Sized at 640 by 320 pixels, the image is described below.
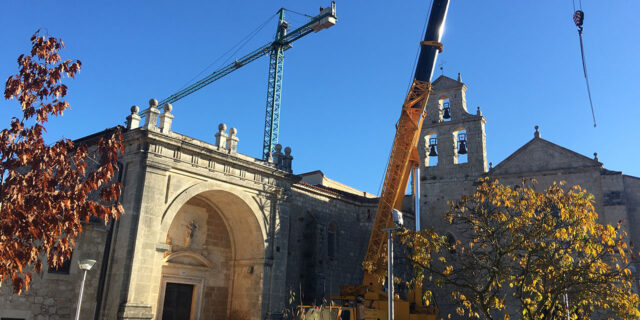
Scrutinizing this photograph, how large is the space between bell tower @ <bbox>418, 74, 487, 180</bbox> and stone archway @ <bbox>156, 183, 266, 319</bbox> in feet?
43.0

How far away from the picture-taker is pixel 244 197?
21562 mm

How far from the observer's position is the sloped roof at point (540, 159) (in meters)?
27.5

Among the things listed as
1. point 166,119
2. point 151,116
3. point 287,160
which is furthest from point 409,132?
point 151,116

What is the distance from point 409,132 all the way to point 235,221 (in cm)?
896

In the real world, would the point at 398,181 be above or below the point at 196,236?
above

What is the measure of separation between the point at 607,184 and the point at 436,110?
1032 centimetres

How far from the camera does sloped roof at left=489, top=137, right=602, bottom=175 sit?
27.5 metres

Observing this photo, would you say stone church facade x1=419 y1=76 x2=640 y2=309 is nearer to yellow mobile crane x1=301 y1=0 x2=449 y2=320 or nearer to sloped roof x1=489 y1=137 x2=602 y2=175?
sloped roof x1=489 y1=137 x2=602 y2=175

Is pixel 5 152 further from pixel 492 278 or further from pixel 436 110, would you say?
pixel 436 110

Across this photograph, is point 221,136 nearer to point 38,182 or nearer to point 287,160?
point 287,160

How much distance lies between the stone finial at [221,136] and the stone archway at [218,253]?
5.86ft

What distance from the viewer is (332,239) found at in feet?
89.8

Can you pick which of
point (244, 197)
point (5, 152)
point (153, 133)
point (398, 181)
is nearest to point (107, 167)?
point (5, 152)

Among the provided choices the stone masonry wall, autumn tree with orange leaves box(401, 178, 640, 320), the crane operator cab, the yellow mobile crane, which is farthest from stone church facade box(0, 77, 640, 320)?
the crane operator cab
